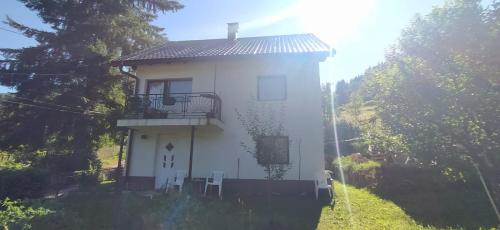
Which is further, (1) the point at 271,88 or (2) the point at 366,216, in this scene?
(1) the point at 271,88

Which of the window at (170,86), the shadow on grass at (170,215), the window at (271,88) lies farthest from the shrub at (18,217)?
the window at (271,88)

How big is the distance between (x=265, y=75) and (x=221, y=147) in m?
3.53

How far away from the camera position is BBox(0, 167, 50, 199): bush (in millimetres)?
11131

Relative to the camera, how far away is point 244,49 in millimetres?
14062

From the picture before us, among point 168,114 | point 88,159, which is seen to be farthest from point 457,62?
point 88,159

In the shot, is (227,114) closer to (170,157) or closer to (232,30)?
(170,157)

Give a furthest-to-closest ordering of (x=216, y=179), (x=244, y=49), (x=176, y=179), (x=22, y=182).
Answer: (x=244, y=49)
(x=176, y=179)
(x=216, y=179)
(x=22, y=182)

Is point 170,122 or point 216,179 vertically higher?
point 170,122

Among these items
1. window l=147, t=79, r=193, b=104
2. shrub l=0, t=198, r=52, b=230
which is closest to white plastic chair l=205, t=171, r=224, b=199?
window l=147, t=79, r=193, b=104

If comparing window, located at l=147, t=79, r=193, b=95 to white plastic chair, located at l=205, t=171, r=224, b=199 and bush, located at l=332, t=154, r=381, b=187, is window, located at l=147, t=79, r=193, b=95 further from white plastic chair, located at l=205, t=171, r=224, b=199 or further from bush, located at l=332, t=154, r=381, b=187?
bush, located at l=332, t=154, r=381, b=187

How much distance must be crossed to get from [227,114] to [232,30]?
23.3 feet

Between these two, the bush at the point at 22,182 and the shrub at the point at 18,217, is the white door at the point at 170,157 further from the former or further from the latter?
the shrub at the point at 18,217

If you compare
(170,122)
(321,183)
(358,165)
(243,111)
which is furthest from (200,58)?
(358,165)

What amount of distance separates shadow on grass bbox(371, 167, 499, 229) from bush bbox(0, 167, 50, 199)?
43.5 ft
